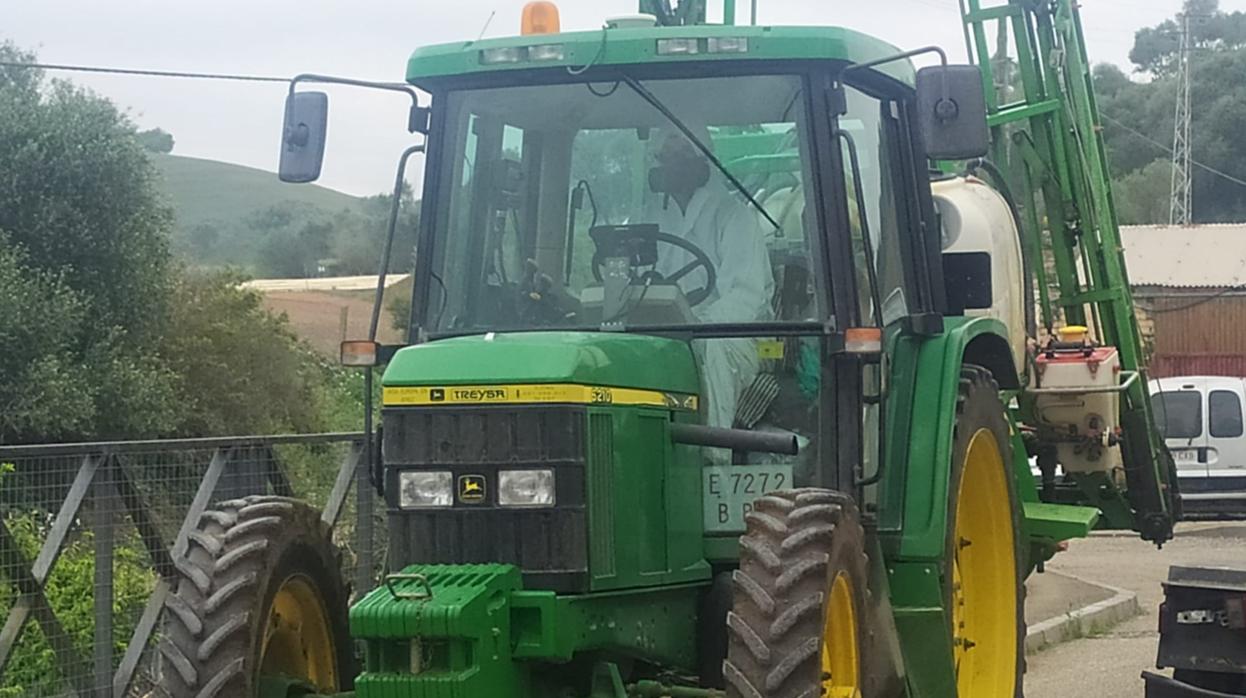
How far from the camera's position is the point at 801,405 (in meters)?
6.17

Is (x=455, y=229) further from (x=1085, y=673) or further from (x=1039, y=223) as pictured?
(x=1085, y=673)

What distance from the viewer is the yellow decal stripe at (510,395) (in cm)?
545

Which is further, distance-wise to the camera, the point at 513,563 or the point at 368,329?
the point at 368,329

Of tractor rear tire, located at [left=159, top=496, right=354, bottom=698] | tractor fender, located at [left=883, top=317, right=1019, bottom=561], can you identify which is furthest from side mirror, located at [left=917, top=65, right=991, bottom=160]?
tractor rear tire, located at [left=159, top=496, right=354, bottom=698]

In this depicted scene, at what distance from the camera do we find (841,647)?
556 cm

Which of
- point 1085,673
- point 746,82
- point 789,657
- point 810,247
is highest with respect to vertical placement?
point 746,82

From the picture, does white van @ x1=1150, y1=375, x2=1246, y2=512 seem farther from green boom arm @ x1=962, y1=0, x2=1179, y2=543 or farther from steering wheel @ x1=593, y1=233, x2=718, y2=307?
steering wheel @ x1=593, y1=233, x2=718, y2=307

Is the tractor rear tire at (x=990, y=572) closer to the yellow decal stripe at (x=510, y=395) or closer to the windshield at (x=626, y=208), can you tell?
the windshield at (x=626, y=208)

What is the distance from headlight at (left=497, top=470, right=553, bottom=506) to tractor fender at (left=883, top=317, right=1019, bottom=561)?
156 centimetres

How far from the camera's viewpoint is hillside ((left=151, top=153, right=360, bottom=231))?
84.3 metres

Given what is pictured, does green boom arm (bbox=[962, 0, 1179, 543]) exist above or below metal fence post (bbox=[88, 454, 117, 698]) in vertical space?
above

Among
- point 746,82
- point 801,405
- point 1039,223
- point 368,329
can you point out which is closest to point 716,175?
point 746,82

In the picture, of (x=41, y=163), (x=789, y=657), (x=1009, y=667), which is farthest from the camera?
(x=41, y=163)

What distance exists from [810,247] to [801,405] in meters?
0.53
